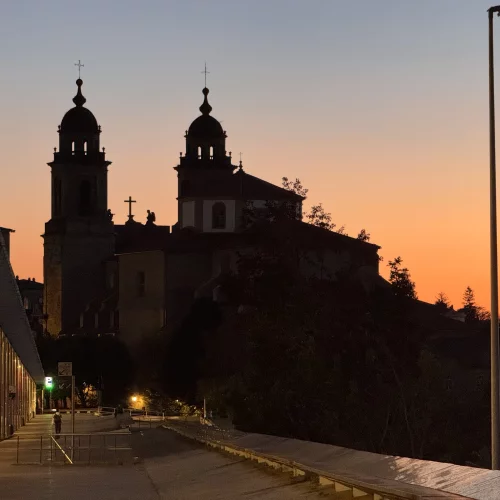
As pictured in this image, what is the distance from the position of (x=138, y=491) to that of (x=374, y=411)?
5598cm

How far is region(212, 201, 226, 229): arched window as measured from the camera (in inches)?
6038

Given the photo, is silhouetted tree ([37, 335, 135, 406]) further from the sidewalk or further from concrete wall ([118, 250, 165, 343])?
the sidewalk

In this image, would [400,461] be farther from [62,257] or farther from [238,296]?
[62,257]

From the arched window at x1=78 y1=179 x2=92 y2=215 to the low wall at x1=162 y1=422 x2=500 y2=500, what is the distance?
134m

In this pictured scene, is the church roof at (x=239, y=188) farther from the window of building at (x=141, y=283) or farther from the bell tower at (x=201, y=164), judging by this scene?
the window of building at (x=141, y=283)

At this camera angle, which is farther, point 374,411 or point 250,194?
point 250,194

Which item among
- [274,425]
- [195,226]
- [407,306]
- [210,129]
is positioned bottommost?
[274,425]

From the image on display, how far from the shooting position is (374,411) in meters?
82.6

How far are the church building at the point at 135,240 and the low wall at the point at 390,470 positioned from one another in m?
100

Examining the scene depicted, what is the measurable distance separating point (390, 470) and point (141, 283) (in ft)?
406

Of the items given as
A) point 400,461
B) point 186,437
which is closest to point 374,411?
point 186,437

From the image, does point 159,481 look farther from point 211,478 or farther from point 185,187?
point 185,187

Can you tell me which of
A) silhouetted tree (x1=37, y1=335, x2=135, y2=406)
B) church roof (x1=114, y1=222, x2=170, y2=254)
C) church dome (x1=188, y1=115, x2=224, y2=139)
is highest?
church dome (x1=188, y1=115, x2=224, y2=139)

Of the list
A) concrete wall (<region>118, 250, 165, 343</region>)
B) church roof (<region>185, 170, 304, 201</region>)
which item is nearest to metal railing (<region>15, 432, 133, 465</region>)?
concrete wall (<region>118, 250, 165, 343</region>)
